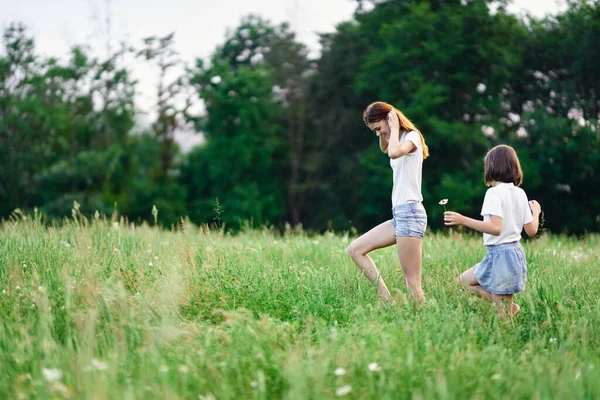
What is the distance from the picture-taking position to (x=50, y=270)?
5.02 m

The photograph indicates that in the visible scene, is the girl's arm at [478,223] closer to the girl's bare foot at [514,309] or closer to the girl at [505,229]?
the girl at [505,229]

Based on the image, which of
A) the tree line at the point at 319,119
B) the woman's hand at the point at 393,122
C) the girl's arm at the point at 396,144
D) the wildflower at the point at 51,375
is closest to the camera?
the wildflower at the point at 51,375

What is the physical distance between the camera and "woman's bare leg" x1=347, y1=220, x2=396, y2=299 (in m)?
4.96

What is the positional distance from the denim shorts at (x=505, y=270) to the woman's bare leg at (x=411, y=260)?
0.53 metres

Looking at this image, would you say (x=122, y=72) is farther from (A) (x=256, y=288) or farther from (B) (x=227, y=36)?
(A) (x=256, y=288)

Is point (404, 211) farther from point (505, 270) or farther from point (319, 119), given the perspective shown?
point (319, 119)

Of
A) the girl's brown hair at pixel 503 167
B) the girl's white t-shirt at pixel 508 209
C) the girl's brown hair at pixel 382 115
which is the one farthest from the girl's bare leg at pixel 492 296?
the girl's brown hair at pixel 382 115

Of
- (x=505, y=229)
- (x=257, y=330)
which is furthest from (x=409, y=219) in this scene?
(x=257, y=330)

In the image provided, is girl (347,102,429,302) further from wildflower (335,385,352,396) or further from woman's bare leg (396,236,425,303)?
wildflower (335,385,352,396)

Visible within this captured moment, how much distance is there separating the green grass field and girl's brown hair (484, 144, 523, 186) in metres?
0.99

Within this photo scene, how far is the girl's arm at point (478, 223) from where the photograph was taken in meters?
4.29

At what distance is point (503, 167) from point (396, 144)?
836mm

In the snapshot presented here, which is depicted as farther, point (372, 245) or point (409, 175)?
point (372, 245)

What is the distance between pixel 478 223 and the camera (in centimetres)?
432
